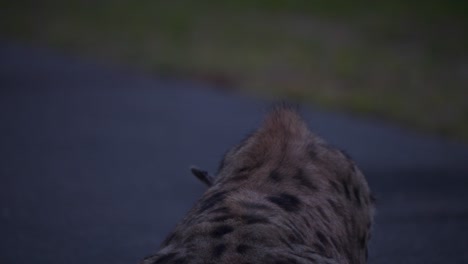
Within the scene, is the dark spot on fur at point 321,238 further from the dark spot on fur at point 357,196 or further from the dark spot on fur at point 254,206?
the dark spot on fur at point 357,196

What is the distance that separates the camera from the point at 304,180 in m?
4.89

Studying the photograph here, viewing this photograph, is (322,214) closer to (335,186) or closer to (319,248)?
(319,248)

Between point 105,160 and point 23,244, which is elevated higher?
point 105,160

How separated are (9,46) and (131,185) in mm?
11169

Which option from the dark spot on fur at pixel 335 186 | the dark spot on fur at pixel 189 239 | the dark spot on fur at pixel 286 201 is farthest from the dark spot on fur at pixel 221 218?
the dark spot on fur at pixel 335 186

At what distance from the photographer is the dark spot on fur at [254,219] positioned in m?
4.16

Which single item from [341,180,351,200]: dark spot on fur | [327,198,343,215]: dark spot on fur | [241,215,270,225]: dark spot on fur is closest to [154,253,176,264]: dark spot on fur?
[241,215,270,225]: dark spot on fur

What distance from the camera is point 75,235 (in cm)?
739

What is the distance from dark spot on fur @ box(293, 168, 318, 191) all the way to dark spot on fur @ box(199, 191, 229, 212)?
1.42 feet

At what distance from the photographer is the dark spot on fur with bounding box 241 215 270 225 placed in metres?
4.16

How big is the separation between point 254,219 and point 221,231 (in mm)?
184

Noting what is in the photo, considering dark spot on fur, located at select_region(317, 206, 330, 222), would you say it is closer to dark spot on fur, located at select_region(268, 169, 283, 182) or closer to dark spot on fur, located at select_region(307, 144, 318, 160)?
dark spot on fur, located at select_region(268, 169, 283, 182)

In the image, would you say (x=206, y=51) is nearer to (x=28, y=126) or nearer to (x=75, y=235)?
(x=28, y=126)

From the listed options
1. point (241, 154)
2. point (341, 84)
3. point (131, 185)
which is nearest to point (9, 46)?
point (341, 84)
